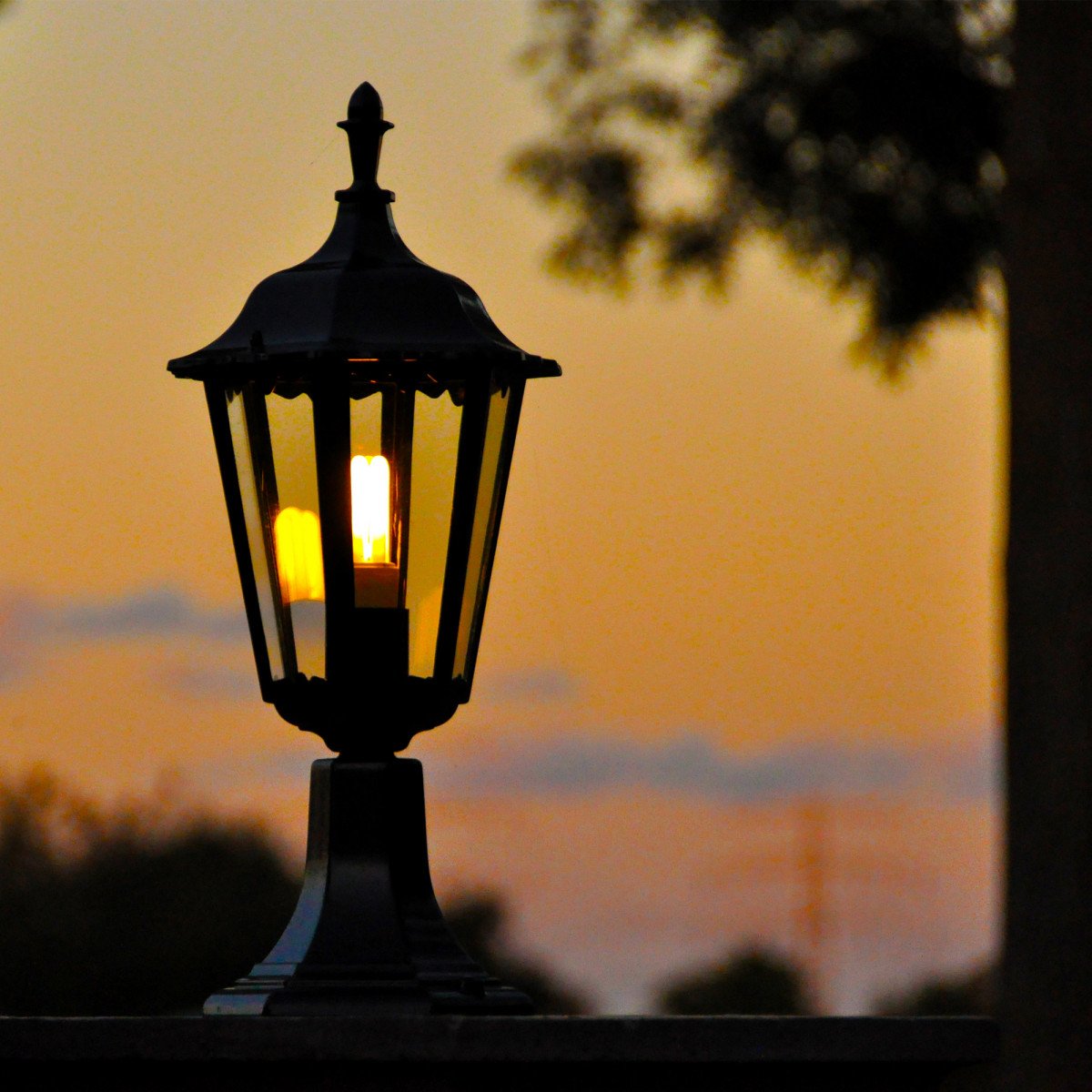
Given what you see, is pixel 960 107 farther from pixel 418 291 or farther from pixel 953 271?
pixel 418 291

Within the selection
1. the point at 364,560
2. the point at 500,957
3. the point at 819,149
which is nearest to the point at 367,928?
the point at 364,560

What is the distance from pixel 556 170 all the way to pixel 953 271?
2.14 meters

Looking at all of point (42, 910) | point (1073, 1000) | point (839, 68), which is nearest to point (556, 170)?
point (839, 68)

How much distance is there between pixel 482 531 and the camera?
5.28 m

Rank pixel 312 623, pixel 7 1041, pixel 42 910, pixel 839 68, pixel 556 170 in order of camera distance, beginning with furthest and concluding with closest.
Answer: pixel 42 910 → pixel 556 170 → pixel 839 68 → pixel 312 623 → pixel 7 1041

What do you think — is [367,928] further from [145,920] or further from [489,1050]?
[145,920]

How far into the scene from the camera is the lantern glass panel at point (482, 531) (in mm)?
5230

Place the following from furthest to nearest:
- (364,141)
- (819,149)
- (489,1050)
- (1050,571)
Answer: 1. (819,149)
2. (364,141)
3. (489,1050)
4. (1050,571)

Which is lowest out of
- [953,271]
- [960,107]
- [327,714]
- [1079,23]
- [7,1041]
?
[7,1041]

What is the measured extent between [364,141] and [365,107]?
0.28ft

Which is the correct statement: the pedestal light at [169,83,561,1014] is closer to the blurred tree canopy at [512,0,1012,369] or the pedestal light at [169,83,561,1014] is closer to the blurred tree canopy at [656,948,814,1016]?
the blurred tree canopy at [512,0,1012,369]

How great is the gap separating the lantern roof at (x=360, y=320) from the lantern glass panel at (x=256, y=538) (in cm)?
13

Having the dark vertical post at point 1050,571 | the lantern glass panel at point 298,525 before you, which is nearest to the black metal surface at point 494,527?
the lantern glass panel at point 298,525

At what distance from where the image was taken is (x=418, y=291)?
17.4 ft
